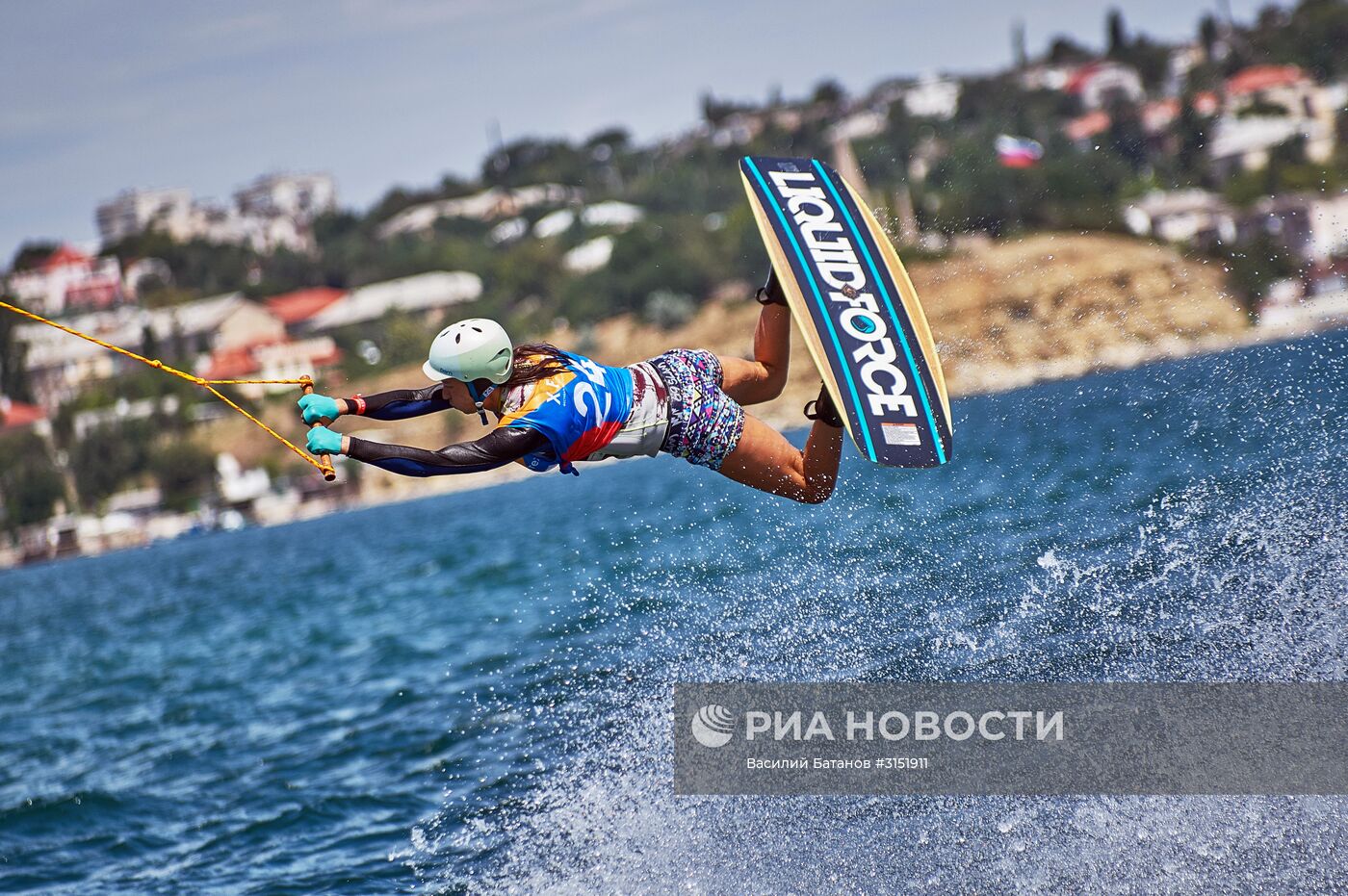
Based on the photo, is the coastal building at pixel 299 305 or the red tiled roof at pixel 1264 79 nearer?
the red tiled roof at pixel 1264 79

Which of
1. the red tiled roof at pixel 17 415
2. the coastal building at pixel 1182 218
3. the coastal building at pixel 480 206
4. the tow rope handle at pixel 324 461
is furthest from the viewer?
the coastal building at pixel 480 206

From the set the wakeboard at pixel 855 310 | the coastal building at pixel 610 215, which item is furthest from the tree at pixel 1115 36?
the wakeboard at pixel 855 310

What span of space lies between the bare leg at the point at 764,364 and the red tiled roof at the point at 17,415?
94.0 meters

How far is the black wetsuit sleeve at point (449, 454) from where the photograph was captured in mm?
6480

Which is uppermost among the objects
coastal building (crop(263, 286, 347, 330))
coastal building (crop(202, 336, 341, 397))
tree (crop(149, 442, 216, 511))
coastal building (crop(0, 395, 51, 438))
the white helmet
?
the white helmet

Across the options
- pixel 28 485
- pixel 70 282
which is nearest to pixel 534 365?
pixel 28 485

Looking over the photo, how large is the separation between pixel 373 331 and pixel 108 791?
88.0 meters

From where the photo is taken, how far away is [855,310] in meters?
7.95

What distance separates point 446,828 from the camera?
8617 millimetres

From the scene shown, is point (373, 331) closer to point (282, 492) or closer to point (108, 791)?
point (282, 492)

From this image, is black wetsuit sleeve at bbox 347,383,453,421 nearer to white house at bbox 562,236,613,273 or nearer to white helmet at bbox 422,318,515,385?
white helmet at bbox 422,318,515,385

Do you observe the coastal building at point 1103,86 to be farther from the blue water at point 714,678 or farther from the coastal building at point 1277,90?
the blue water at point 714,678

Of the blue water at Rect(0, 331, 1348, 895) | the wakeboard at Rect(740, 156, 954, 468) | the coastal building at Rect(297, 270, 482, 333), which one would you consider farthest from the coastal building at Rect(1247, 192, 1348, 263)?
the coastal building at Rect(297, 270, 482, 333)

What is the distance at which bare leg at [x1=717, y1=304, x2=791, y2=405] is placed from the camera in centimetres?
820
